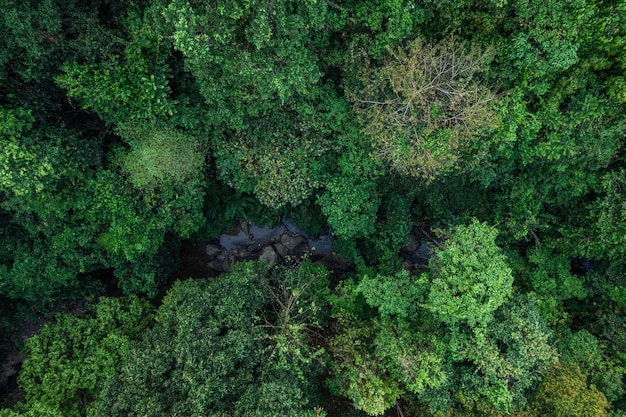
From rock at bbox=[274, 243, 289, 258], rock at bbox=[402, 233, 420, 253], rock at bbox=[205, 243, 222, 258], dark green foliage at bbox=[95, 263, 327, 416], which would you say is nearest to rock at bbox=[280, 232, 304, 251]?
rock at bbox=[274, 243, 289, 258]

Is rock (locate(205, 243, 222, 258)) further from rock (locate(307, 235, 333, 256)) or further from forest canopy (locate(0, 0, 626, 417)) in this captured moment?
rock (locate(307, 235, 333, 256))

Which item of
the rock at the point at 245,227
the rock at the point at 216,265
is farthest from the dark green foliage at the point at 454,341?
the rock at the point at 216,265

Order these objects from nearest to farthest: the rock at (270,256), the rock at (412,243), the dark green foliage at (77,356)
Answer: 1. the dark green foliage at (77,356)
2. the rock at (412,243)
3. the rock at (270,256)

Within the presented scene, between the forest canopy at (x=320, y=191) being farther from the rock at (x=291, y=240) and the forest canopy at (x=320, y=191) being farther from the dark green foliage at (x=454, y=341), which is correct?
the rock at (x=291, y=240)

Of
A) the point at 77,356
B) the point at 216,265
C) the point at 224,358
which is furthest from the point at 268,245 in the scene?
the point at 77,356

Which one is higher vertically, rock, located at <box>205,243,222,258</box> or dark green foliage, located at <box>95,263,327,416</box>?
dark green foliage, located at <box>95,263,327,416</box>

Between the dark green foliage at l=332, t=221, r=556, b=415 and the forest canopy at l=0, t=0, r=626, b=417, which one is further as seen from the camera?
the forest canopy at l=0, t=0, r=626, b=417
